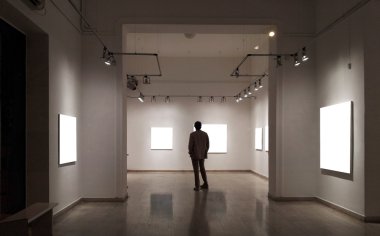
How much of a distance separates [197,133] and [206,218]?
190 inches

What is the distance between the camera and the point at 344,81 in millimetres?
8438

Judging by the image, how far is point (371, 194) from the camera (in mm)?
7492

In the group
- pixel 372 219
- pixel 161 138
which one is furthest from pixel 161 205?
pixel 161 138

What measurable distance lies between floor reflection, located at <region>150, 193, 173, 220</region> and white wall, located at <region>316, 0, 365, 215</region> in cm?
366

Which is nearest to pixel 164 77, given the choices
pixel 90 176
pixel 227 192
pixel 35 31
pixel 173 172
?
pixel 173 172

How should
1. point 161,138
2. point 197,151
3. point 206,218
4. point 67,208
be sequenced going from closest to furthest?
1. point 206,218
2. point 67,208
3. point 197,151
4. point 161,138

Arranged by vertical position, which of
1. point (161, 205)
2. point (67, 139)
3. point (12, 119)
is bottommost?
point (161, 205)

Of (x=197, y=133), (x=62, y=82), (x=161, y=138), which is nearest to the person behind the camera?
(x=62, y=82)

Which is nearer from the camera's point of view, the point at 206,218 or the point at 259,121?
the point at 206,218

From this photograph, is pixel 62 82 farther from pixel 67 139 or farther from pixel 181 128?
pixel 181 128

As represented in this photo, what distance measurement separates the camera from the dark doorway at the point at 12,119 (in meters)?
6.73

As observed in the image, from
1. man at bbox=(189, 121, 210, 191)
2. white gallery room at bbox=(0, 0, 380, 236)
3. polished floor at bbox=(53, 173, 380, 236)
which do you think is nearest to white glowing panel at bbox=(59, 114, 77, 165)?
white gallery room at bbox=(0, 0, 380, 236)

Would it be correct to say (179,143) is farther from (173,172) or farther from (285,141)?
(285,141)

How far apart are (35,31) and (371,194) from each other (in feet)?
22.5
